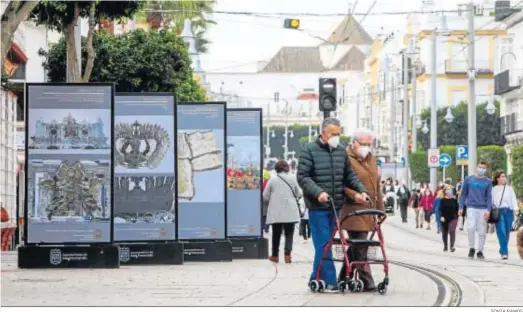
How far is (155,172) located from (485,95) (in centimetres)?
8634

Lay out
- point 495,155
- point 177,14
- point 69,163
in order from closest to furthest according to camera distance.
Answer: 1. point 69,163
2. point 177,14
3. point 495,155

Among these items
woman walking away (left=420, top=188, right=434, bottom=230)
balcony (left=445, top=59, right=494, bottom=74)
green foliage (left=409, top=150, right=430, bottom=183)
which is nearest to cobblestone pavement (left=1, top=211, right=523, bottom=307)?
woman walking away (left=420, top=188, right=434, bottom=230)

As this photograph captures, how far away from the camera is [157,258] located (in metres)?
22.8

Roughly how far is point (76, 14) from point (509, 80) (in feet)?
167

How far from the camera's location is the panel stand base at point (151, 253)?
74.1ft

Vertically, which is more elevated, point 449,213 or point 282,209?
point 282,209

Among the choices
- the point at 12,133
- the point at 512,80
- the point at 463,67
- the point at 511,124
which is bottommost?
the point at 12,133

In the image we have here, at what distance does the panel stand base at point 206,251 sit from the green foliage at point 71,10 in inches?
236

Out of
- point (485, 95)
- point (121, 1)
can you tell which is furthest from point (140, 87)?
point (485, 95)

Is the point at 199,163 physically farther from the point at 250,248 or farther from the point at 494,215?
the point at 494,215

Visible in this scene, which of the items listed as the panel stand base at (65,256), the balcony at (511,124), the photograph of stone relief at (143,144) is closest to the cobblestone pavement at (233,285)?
the panel stand base at (65,256)

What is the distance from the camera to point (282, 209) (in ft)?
80.2

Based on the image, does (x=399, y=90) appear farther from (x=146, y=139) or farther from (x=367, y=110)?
(x=146, y=139)

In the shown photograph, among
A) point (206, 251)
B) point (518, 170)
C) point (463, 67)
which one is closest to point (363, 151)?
point (206, 251)
